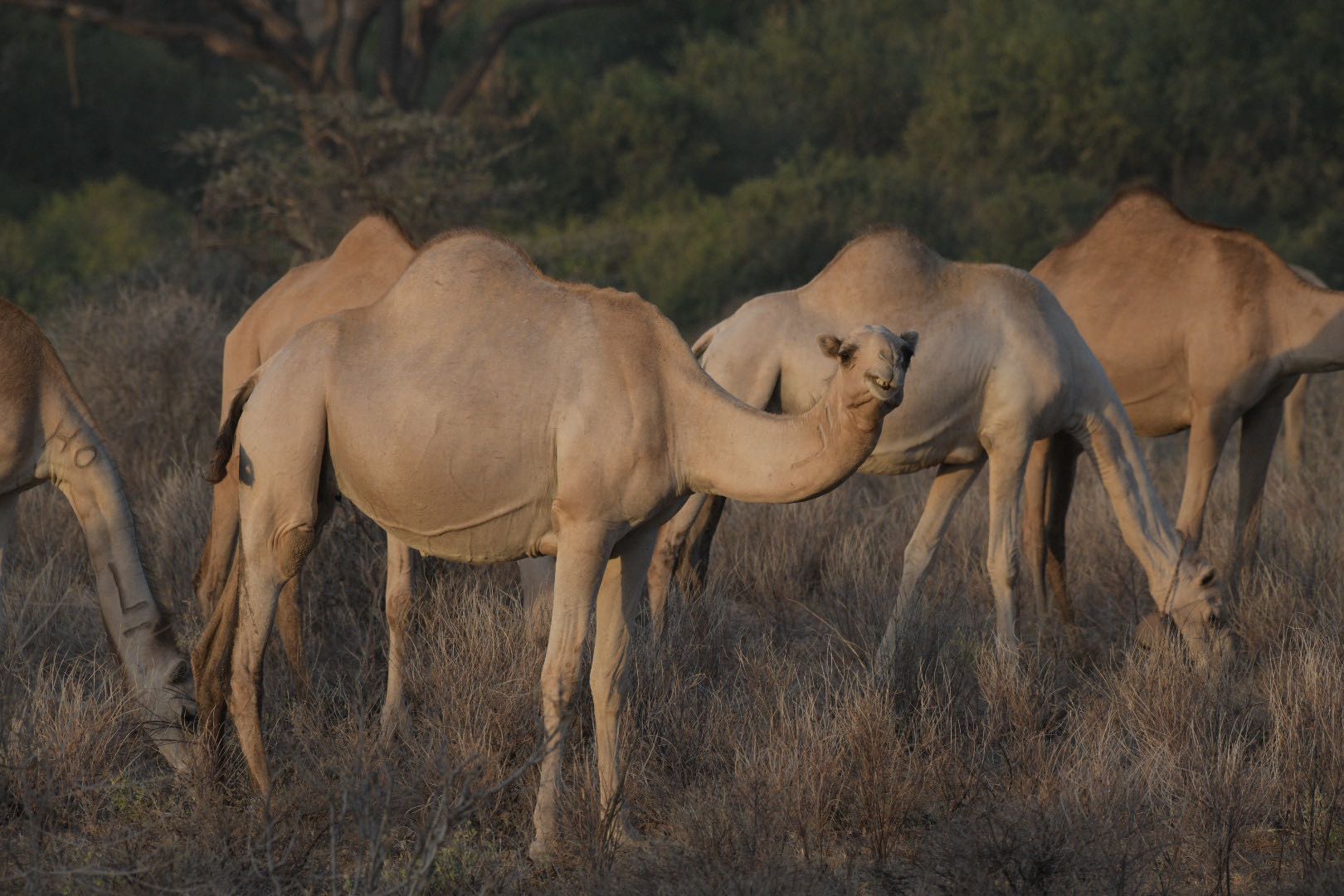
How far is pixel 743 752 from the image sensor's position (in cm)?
561

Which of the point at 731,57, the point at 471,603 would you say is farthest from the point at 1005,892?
the point at 731,57

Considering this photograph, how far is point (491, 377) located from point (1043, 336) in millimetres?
3031

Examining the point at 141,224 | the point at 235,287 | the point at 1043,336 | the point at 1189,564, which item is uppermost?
the point at 1043,336

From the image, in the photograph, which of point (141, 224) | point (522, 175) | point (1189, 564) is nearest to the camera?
point (1189, 564)

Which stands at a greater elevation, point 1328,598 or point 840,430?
point 840,430

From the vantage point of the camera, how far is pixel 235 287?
49.6 ft

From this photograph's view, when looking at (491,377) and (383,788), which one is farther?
(491,377)

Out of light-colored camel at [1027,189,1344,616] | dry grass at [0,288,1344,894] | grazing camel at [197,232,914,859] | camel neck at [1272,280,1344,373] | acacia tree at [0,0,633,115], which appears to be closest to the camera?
dry grass at [0,288,1344,894]

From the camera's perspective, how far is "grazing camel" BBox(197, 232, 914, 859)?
4898mm

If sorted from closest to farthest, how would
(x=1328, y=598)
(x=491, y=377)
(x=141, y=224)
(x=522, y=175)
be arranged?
(x=491, y=377)
(x=1328, y=598)
(x=141, y=224)
(x=522, y=175)

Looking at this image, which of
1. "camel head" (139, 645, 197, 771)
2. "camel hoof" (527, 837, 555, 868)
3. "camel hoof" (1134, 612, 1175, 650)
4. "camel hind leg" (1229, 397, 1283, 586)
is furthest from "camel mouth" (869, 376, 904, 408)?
"camel hind leg" (1229, 397, 1283, 586)

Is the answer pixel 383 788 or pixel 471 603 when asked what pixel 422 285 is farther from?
pixel 471 603

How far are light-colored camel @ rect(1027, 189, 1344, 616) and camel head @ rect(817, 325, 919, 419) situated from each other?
4.10 m

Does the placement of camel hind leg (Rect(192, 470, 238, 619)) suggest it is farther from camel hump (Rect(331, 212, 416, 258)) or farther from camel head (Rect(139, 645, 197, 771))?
camel hump (Rect(331, 212, 416, 258))
